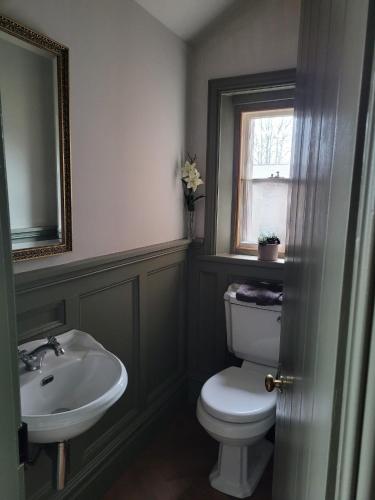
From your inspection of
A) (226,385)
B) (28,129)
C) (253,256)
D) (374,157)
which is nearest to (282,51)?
(253,256)

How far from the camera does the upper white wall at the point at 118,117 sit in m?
1.42

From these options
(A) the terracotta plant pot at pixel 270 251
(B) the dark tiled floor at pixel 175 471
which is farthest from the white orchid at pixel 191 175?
(B) the dark tiled floor at pixel 175 471

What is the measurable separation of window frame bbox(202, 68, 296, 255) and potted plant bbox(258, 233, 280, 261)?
305mm

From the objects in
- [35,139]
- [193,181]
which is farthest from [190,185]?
[35,139]

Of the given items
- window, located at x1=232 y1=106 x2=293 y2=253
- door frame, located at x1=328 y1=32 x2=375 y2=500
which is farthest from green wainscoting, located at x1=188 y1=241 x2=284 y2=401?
door frame, located at x1=328 y1=32 x2=375 y2=500

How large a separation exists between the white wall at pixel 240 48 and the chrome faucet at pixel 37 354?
1.46 metres

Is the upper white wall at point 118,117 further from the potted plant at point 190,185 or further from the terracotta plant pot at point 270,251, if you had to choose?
the terracotta plant pot at point 270,251

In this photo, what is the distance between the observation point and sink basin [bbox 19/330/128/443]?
114cm

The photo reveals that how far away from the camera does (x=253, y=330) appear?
6.81 feet

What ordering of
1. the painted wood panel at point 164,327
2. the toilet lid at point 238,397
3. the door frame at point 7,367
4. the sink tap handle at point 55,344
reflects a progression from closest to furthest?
the door frame at point 7,367 < the sink tap handle at point 55,344 < the toilet lid at point 238,397 < the painted wood panel at point 164,327

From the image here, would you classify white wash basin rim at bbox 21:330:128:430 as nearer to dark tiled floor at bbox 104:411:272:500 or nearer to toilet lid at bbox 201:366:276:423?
toilet lid at bbox 201:366:276:423

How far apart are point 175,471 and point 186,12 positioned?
2512mm

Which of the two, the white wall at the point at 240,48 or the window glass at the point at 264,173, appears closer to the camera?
the white wall at the point at 240,48

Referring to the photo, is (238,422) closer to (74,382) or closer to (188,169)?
(74,382)
